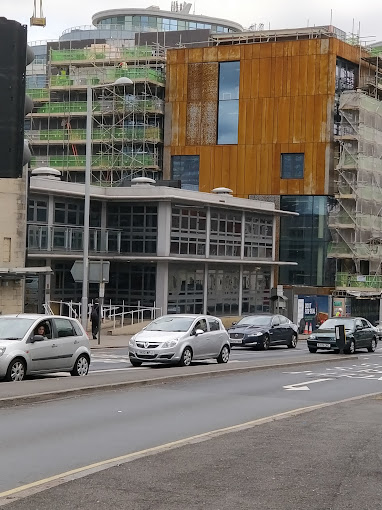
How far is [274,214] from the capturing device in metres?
62.3

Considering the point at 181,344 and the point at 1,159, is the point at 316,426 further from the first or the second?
the point at 181,344

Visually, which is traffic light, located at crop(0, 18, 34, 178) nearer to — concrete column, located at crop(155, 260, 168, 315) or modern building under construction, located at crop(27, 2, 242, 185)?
concrete column, located at crop(155, 260, 168, 315)

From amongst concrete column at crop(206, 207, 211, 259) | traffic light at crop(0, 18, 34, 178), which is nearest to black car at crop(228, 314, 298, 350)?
concrete column at crop(206, 207, 211, 259)

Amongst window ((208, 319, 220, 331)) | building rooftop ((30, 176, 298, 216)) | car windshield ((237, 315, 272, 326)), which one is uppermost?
building rooftop ((30, 176, 298, 216))

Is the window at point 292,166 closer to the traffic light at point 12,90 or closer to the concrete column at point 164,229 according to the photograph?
the concrete column at point 164,229

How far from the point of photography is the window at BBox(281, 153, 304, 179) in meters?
74.9

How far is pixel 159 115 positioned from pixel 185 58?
15.9ft

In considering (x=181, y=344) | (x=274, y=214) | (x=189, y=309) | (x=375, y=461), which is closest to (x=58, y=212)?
(x=189, y=309)

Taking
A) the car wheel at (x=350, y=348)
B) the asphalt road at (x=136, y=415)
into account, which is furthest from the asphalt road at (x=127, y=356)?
the asphalt road at (x=136, y=415)

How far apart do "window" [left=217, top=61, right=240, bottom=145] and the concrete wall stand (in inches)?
1502

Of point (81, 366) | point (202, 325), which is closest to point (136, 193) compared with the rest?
point (202, 325)

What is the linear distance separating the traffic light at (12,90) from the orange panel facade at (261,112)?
6600 cm

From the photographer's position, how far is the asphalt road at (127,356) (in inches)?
1085

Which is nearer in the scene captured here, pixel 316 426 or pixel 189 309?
pixel 316 426
